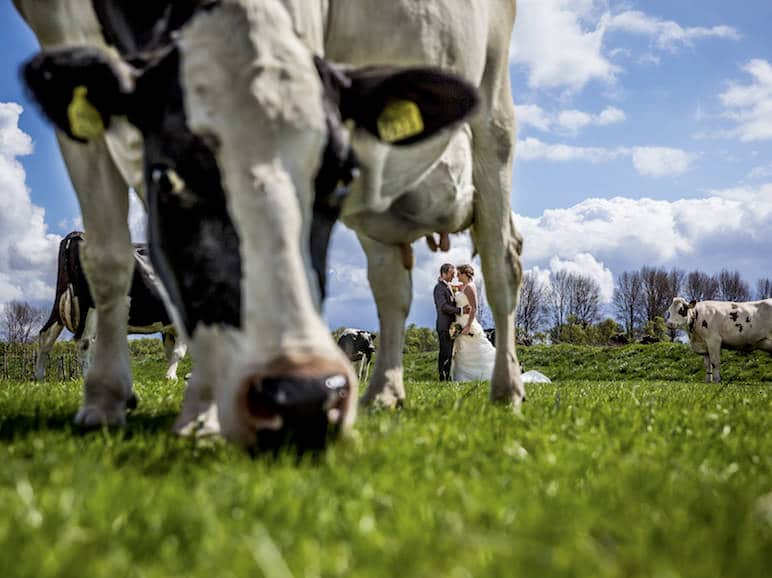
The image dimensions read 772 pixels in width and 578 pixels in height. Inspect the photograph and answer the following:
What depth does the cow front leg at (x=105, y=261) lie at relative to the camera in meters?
3.64

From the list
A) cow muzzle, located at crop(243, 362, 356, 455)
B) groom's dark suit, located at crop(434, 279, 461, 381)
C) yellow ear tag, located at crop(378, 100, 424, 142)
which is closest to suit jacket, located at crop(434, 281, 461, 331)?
groom's dark suit, located at crop(434, 279, 461, 381)

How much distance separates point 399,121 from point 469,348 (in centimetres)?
1145

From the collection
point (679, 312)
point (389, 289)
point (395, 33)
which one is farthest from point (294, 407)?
point (679, 312)

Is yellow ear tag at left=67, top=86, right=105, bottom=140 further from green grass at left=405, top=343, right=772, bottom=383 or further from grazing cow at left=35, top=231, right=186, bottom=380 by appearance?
green grass at left=405, top=343, right=772, bottom=383

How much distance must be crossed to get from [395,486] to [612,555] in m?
0.75

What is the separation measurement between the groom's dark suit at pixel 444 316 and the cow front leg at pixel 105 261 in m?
10.2

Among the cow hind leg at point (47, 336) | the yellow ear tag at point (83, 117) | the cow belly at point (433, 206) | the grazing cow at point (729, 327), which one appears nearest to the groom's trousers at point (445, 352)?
the cow hind leg at point (47, 336)

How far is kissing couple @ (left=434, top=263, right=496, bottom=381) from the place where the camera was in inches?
553

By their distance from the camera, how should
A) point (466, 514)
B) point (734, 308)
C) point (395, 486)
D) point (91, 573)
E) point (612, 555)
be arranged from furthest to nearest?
point (734, 308), point (395, 486), point (466, 514), point (612, 555), point (91, 573)

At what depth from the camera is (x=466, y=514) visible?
176cm

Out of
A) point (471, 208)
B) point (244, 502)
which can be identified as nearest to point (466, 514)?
point (244, 502)

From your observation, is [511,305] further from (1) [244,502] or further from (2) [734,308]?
(2) [734,308]

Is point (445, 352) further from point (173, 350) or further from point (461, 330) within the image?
point (173, 350)

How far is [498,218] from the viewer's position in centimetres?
561
